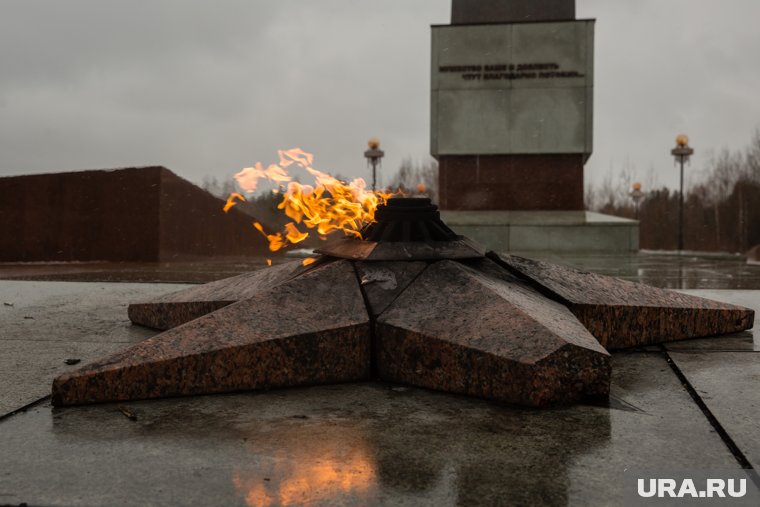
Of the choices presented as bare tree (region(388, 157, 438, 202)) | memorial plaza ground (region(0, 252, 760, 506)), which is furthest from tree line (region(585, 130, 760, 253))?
memorial plaza ground (region(0, 252, 760, 506))

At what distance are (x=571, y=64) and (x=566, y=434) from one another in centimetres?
A: 1516

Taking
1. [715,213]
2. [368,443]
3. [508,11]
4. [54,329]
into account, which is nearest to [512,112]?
[508,11]

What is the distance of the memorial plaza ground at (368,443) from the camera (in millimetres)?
1628

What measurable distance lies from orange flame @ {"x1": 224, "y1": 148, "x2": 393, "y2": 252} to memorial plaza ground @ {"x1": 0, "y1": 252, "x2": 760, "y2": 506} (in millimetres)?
1339

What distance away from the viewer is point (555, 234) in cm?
1507

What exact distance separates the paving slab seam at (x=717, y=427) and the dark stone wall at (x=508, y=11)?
48.3 ft

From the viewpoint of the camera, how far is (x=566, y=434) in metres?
2.07

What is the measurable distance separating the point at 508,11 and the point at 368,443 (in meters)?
16.1

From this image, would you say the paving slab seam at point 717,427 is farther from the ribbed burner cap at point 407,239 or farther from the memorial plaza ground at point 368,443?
the ribbed burner cap at point 407,239

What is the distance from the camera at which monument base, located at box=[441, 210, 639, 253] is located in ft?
49.4

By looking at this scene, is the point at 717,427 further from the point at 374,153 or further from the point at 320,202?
the point at 374,153

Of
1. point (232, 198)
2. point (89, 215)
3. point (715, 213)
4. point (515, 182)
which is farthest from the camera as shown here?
point (715, 213)

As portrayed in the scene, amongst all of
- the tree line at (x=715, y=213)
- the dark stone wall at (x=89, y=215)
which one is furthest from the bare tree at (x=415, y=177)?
the dark stone wall at (x=89, y=215)

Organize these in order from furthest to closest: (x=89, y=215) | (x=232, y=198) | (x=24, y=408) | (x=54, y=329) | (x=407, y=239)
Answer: (x=89, y=215), (x=232, y=198), (x=54, y=329), (x=407, y=239), (x=24, y=408)
